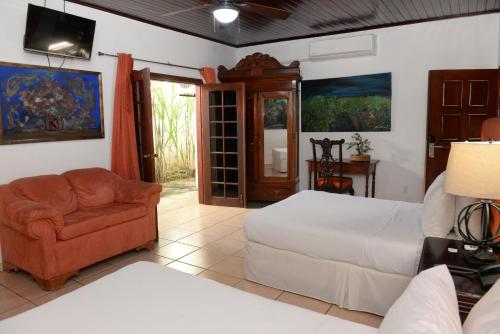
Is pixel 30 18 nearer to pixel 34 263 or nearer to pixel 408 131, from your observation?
pixel 34 263

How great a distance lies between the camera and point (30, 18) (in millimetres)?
3373

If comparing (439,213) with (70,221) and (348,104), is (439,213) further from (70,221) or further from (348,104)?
(348,104)

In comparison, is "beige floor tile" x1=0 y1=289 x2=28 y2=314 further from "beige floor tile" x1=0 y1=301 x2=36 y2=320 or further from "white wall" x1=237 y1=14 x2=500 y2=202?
"white wall" x1=237 y1=14 x2=500 y2=202

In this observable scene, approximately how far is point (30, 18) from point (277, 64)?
329 centimetres

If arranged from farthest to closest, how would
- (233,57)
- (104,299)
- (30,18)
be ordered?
(233,57)
(30,18)
(104,299)

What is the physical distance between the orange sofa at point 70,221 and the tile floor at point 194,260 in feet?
0.42

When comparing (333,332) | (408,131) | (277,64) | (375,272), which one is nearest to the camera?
(333,332)

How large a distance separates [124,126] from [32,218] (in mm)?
1755

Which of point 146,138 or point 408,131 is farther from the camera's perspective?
point 408,131

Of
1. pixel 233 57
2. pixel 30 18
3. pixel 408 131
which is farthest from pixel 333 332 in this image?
pixel 233 57

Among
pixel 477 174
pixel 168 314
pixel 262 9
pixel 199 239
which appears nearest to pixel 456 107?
pixel 262 9

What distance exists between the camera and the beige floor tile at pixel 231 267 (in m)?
3.20

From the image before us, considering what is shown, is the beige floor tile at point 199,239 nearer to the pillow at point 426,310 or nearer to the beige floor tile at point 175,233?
the beige floor tile at point 175,233

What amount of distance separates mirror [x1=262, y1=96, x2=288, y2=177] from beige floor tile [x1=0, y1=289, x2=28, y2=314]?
3.67 m
